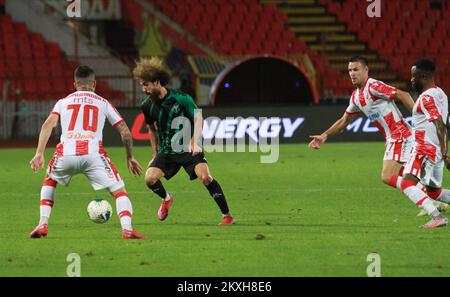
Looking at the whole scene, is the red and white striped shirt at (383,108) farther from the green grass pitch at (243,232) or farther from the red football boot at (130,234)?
the red football boot at (130,234)

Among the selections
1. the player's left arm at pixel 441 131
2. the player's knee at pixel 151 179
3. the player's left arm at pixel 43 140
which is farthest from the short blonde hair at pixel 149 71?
the player's left arm at pixel 441 131

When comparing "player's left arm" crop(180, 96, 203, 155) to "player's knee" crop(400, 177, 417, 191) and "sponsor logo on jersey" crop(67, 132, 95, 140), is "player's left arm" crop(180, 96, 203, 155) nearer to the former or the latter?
"sponsor logo on jersey" crop(67, 132, 95, 140)

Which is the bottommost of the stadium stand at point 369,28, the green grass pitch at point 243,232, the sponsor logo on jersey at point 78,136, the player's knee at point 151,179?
the green grass pitch at point 243,232

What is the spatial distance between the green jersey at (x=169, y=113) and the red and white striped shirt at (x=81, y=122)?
1.52 metres

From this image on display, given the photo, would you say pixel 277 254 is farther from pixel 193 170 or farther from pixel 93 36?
pixel 93 36

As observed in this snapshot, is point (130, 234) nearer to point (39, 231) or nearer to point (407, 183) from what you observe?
point (39, 231)

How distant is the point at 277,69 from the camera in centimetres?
2728

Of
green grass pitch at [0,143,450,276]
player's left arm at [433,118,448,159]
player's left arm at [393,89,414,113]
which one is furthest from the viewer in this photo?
player's left arm at [393,89,414,113]

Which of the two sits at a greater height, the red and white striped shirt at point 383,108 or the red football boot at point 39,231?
the red and white striped shirt at point 383,108

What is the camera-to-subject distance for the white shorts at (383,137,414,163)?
12.1m

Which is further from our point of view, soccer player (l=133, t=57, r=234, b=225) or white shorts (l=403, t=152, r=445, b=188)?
soccer player (l=133, t=57, r=234, b=225)

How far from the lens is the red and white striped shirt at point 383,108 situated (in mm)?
12219

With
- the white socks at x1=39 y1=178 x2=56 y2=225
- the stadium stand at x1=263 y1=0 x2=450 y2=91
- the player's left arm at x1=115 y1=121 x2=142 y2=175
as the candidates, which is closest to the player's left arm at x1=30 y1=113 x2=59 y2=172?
the white socks at x1=39 y1=178 x2=56 y2=225
